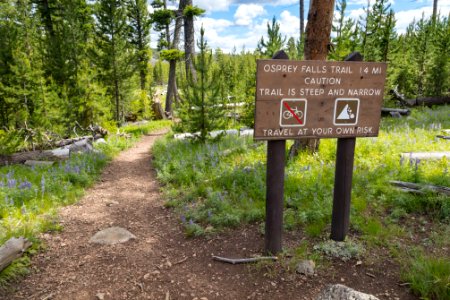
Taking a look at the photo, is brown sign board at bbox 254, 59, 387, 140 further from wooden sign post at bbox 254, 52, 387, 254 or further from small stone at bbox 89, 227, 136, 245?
small stone at bbox 89, 227, 136, 245

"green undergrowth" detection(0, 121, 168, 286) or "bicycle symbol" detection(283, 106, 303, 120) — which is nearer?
"bicycle symbol" detection(283, 106, 303, 120)

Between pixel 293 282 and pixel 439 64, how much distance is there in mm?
23054

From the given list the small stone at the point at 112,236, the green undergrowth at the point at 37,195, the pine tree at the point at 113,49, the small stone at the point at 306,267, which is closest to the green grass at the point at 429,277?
the small stone at the point at 306,267

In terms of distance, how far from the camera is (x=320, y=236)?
4.26 m

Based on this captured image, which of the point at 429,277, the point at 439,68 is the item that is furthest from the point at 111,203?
the point at 439,68

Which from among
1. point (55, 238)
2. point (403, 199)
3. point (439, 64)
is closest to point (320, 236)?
point (403, 199)

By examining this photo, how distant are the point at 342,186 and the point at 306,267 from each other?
1.18 metres

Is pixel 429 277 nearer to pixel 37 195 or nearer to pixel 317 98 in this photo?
pixel 317 98

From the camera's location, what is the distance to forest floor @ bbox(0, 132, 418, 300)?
335cm

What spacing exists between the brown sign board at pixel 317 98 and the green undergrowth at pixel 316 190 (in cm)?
153

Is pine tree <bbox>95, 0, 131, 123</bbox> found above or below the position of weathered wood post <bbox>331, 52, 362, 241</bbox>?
above

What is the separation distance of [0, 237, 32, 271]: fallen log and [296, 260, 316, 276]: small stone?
3496 mm

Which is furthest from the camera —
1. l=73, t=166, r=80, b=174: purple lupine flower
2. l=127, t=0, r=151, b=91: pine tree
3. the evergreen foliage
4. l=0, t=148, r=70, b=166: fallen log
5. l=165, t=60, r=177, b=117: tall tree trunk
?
l=127, t=0, r=151, b=91: pine tree

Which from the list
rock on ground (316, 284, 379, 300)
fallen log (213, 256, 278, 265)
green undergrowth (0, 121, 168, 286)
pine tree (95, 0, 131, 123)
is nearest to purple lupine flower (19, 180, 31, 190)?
green undergrowth (0, 121, 168, 286)
